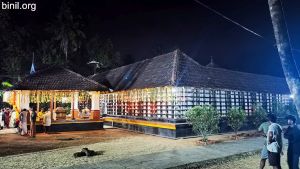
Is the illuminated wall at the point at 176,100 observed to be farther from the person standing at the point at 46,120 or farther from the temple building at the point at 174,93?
the person standing at the point at 46,120

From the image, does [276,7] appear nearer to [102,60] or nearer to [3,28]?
[3,28]

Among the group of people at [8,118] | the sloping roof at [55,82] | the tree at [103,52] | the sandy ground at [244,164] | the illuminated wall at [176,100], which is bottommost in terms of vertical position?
the sandy ground at [244,164]

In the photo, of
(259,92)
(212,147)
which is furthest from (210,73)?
(212,147)

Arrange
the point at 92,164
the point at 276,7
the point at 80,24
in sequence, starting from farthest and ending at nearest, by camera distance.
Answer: the point at 80,24
the point at 92,164
the point at 276,7

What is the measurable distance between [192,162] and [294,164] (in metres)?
3.13

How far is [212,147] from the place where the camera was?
40.0 ft

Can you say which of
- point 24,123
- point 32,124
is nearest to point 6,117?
point 24,123

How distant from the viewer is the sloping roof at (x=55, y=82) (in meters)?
18.1

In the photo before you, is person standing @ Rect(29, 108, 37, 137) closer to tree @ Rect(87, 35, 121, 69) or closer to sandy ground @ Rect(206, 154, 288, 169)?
sandy ground @ Rect(206, 154, 288, 169)

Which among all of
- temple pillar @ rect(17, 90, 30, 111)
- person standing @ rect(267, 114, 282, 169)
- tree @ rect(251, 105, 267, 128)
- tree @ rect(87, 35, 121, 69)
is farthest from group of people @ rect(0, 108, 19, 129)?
tree @ rect(87, 35, 121, 69)

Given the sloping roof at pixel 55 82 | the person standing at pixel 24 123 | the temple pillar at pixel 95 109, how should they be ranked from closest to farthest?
the person standing at pixel 24 123 < the sloping roof at pixel 55 82 < the temple pillar at pixel 95 109

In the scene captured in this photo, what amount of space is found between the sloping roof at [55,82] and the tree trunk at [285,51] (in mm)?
14843

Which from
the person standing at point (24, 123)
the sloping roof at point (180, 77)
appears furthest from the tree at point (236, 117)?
the person standing at point (24, 123)

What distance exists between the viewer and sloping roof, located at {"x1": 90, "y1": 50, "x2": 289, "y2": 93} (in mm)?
16234
